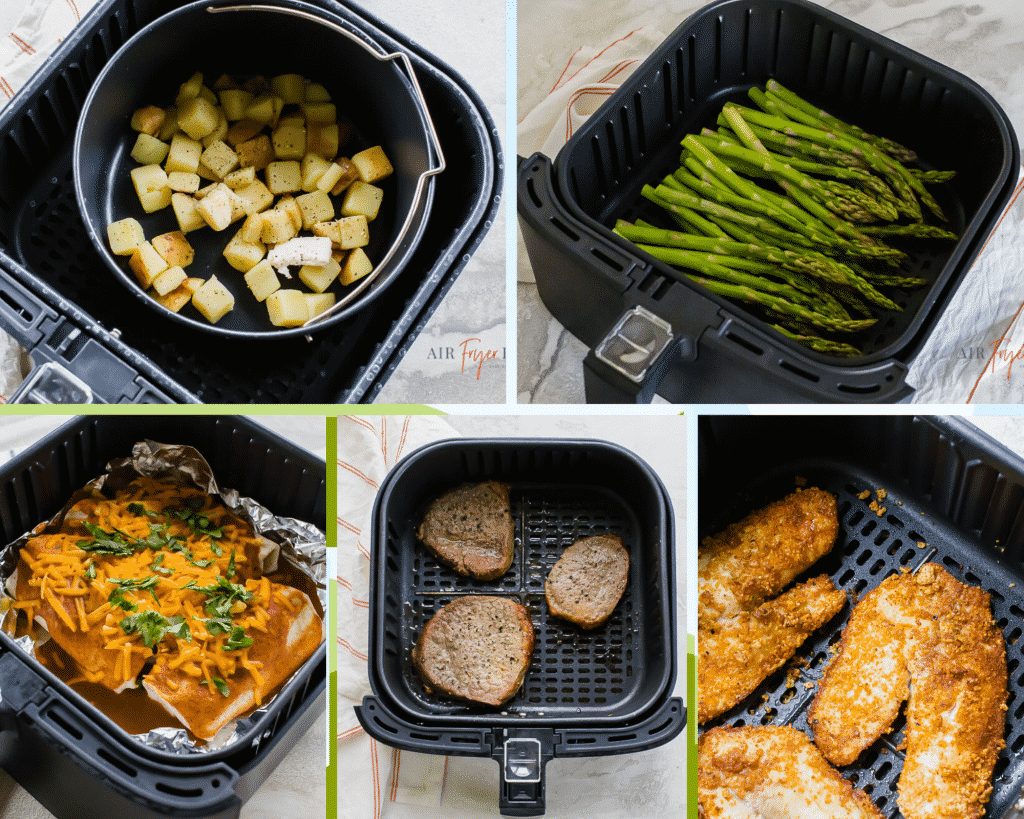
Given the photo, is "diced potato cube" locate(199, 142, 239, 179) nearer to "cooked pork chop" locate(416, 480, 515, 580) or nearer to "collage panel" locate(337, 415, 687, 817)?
"collage panel" locate(337, 415, 687, 817)

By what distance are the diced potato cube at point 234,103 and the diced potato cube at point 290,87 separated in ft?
0.14

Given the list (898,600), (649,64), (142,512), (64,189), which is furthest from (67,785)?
(649,64)

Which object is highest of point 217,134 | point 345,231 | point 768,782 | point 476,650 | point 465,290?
point 217,134

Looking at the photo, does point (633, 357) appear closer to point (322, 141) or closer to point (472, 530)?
point (472, 530)

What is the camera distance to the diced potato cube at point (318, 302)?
4.53 feet

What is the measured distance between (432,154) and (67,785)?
0.89m

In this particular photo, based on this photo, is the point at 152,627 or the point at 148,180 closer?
the point at 152,627

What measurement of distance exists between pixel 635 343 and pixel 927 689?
0.57 m

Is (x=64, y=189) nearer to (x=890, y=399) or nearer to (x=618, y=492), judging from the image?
(x=618, y=492)

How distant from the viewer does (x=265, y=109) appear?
144cm

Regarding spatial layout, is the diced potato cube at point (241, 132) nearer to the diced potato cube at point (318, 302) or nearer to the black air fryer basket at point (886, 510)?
the diced potato cube at point (318, 302)

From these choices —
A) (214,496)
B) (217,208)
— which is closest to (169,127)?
(217,208)

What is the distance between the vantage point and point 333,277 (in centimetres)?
140

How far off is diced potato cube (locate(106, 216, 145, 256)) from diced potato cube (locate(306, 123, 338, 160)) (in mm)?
252
